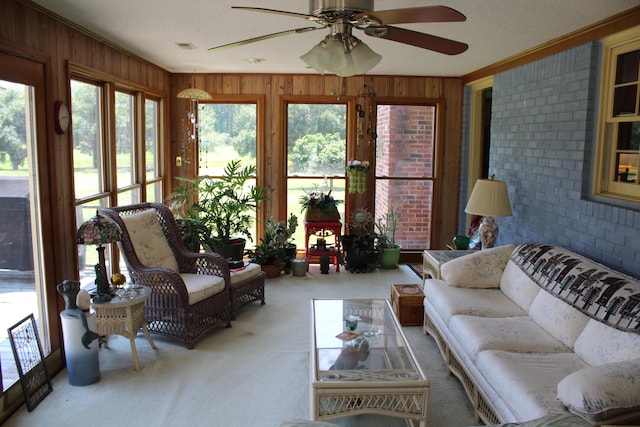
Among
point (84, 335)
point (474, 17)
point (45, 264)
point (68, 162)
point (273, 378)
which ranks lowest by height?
point (273, 378)

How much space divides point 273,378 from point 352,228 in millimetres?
3248

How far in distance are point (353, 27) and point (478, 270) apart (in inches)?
94.5

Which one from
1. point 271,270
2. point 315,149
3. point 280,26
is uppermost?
point 280,26

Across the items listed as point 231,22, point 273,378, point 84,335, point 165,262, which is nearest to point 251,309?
point 165,262

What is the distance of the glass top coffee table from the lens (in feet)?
8.16

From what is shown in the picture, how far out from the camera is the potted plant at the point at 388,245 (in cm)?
617

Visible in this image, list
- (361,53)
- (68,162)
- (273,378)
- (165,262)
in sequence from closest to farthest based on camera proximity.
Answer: (361,53) < (273,378) < (68,162) < (165,262)

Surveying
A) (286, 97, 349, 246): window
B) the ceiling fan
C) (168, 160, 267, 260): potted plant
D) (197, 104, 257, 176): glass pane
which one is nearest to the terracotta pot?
(168, 160, 267, 260): potted plant

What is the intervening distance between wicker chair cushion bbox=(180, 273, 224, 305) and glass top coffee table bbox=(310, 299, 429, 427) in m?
0.90

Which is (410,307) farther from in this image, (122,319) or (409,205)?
(409,205)

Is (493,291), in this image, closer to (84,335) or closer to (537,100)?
(537,100)

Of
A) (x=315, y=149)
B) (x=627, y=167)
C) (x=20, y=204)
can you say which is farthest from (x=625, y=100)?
(x=20, y=204)

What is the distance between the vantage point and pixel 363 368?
9.39 feet

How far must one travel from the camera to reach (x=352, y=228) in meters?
6.45
